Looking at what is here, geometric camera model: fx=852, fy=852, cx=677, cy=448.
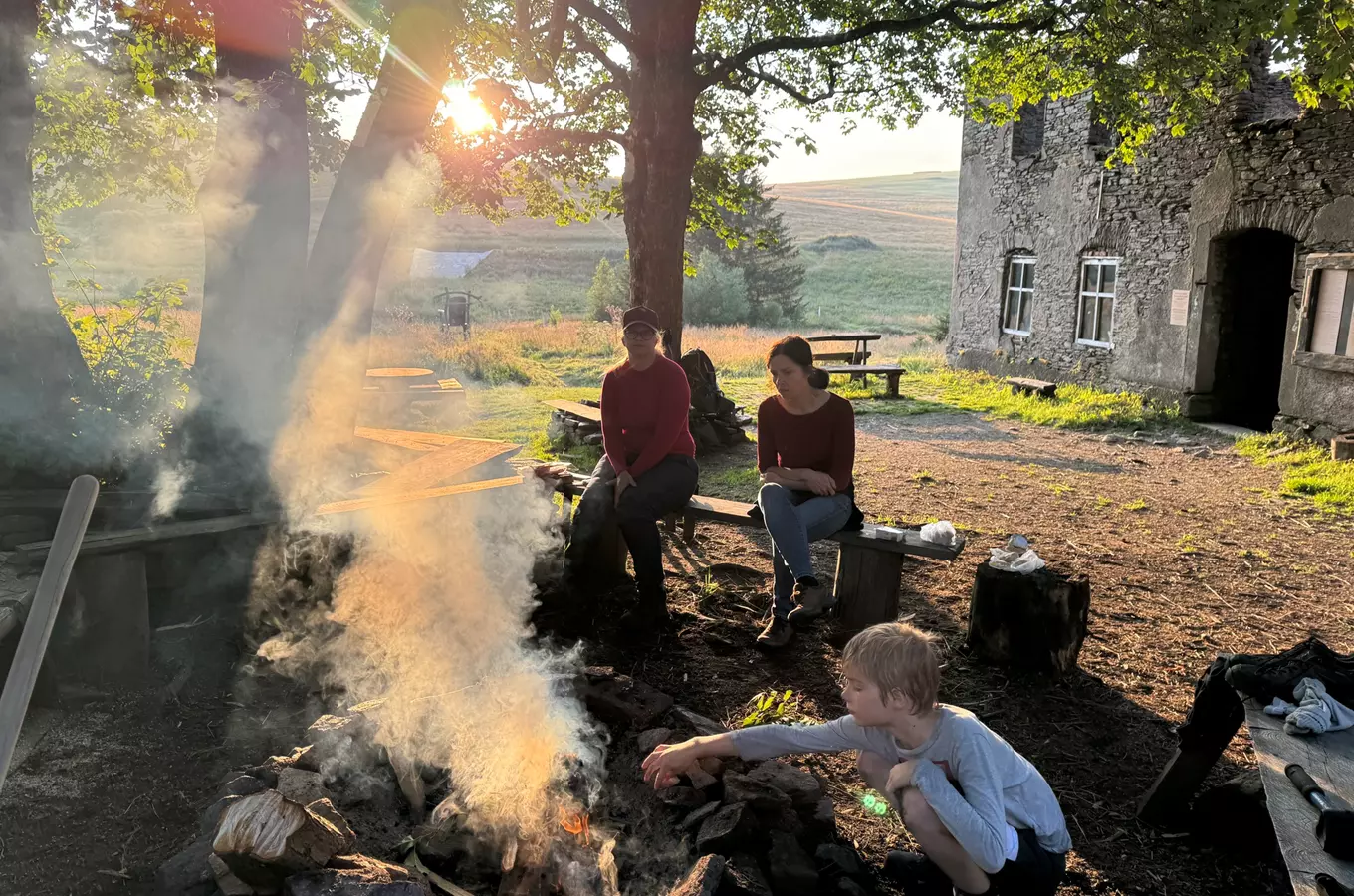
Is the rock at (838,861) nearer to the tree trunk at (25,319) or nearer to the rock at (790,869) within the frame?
the rock at (790,869)

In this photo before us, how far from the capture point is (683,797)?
2801 millimetres

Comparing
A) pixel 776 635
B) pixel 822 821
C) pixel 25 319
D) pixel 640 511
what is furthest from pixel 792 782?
pixel 25 319

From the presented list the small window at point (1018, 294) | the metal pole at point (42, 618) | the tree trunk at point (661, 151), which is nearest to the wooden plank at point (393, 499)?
the metal pole at point (42, 618)

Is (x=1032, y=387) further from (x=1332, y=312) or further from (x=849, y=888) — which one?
(x=849, y=888)

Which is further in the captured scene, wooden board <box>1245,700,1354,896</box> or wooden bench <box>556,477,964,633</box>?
wooden bench <box>556,477,964,633</box>

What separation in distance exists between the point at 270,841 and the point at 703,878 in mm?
1136

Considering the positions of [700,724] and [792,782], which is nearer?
[792,782]

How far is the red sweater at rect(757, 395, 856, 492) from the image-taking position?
15.2ft

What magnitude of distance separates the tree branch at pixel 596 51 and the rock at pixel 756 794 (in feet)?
29.3

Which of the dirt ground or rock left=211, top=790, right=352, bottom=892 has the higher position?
rock left=211, top=790, right=352, bottom=892

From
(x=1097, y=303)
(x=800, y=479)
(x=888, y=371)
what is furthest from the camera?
(x=888, y=371)

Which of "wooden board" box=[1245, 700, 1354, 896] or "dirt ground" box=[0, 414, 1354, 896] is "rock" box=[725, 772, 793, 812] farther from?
"wooden board" box=[1245, 700, 1354, 896]

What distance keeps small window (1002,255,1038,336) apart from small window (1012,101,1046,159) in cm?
192

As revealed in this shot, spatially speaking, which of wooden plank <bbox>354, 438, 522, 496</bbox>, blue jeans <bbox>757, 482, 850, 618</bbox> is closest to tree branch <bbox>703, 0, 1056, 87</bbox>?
wooden plank <bbox>354, 438, 522, 496</bbox>
